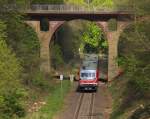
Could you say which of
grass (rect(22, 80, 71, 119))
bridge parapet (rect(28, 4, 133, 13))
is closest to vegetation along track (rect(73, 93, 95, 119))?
grass (rect(22, 80, 71, 119))

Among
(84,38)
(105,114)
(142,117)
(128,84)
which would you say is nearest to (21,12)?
(128,84)

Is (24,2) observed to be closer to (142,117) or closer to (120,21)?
(120,21)

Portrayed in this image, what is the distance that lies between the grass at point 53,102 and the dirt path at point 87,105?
583 mm

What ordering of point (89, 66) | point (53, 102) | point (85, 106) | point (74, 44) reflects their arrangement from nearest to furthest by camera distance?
1. point (85, 106)
2. point (53, 102)
3. point (89, 66)
4. point (74, 44)

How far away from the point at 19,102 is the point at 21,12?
60.7 feet

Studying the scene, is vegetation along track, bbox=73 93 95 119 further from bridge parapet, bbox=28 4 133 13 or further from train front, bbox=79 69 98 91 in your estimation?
bridge parapet, bbox=28 4 133 13

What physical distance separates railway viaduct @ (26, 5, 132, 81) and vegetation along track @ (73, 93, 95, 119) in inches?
436

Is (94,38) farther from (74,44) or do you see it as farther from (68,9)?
(68,9)

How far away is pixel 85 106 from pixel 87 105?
0.59m

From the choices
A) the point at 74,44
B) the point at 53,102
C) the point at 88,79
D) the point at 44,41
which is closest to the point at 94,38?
the point at 74,44

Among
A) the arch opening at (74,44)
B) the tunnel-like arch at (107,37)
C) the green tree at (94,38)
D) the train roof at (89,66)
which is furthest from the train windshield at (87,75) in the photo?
the green tree at (94,38)

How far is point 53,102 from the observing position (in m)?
51.8

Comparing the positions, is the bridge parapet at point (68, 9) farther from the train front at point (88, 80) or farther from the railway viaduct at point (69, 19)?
the train front at point (88, 80)

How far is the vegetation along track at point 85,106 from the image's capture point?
46438 millimetres
